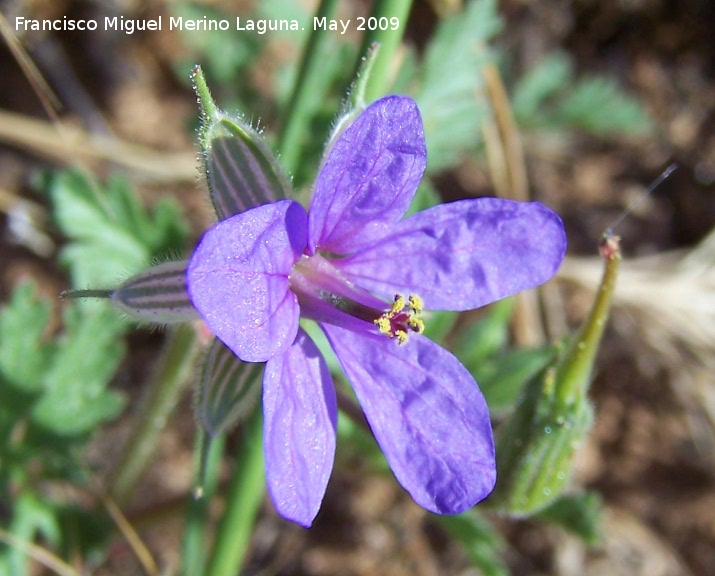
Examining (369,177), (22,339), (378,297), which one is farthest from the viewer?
(22,339)

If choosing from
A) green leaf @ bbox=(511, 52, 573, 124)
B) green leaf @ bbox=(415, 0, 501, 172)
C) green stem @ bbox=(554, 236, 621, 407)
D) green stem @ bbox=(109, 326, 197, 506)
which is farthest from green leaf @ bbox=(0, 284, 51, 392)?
green leaf @ bbox=(511, 52, 573, 124)

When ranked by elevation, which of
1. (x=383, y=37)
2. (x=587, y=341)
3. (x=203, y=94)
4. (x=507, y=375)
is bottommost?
(x=507, y=375)

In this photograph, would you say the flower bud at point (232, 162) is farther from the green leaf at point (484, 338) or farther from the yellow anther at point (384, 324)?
the green leaf at point (484, 338)

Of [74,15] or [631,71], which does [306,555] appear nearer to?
[74,15]

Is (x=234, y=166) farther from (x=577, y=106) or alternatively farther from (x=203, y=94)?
(x=577, y=106)

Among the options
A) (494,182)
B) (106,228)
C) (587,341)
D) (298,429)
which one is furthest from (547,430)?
(494,182)

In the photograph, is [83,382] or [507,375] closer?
[83,382]

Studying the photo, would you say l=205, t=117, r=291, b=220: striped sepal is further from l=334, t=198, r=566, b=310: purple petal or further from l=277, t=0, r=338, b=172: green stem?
l=277, t=0, r=338, b=172: green stem
